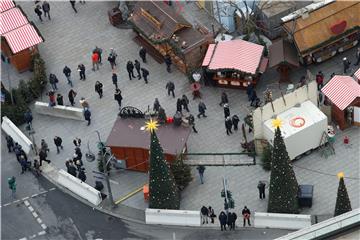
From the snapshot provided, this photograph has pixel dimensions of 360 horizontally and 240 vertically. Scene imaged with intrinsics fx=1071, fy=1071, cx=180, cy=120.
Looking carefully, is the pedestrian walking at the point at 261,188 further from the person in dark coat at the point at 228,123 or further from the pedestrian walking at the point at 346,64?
the pedestrian walking at the point at 346,64

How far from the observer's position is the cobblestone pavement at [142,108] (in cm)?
6581

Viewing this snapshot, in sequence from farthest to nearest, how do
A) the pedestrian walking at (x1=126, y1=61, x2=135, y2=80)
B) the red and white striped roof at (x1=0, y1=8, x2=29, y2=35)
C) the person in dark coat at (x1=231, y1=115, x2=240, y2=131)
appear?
the red and white striped roof at (x1=0, y1=8, x2=29, y2=35)
the pedestrian walking at (x1=126, y1=61, x2=135, y2=80)
the person in dark coat at (x1=231, y1=115, x2=240, y2=131)

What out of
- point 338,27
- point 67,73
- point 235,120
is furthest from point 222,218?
point 67,73

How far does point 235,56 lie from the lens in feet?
236

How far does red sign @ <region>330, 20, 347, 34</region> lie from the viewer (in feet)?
237

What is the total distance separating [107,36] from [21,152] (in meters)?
14.1

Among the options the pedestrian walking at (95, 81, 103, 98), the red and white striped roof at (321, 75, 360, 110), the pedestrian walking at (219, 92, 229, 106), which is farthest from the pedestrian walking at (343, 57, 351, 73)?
the pedestrian walking at (95, 81, 103, 98)

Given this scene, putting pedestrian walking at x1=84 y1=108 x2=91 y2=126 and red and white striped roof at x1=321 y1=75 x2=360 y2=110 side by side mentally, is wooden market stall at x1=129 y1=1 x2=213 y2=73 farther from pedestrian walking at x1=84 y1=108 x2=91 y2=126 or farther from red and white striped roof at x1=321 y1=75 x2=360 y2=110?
red and white striped roof at x1=321 y1=75 x2=360 y2=110

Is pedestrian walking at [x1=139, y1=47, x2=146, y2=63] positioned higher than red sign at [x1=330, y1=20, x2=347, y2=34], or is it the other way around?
red sign at [x1=330, y1=20, x2=347, y2=34]

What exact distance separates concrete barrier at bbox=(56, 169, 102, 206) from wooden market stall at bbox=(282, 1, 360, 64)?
17.1m

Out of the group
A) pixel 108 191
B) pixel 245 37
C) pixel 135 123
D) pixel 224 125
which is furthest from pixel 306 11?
pixel 108 191

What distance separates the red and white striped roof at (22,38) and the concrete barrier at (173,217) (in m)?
18.2

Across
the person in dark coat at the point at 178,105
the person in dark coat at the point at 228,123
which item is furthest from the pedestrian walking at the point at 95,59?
the person in dark coat at the point at 228,123

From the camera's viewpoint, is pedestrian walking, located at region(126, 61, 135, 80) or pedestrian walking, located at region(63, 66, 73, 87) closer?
pedestrian walking, located at region(126, 61, 135, 80)
